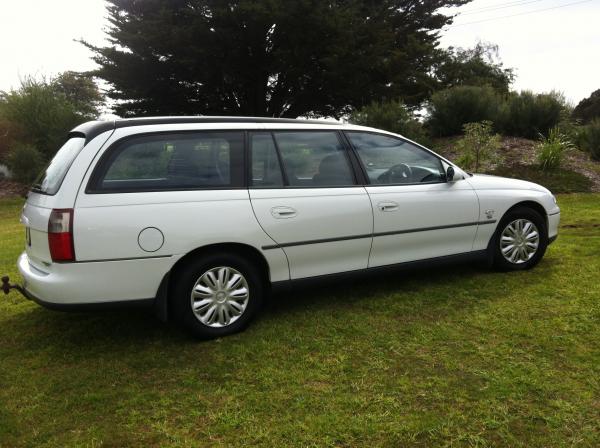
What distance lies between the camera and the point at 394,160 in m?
4.61

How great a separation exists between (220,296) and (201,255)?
0.34 metres

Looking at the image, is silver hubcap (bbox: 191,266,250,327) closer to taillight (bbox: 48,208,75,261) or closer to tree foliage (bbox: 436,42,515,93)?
taillight (bbox: 48,208,75,261)

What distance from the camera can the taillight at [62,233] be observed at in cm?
322

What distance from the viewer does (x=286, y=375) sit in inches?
126

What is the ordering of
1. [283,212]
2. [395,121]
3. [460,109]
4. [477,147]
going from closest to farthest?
1. [283,212]
2. [477,147]
3. [395,121]
4. [460,109]

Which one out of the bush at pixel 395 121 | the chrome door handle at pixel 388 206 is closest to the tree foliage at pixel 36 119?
the bush at pixel 395 121

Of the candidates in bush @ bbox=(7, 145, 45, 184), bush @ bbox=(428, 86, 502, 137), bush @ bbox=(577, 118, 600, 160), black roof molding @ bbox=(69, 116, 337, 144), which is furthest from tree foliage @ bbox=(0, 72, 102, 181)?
bush @ bbox=(577, 118, 600, 160)

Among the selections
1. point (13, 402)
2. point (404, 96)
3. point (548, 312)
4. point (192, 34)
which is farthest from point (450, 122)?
point (13, 402)

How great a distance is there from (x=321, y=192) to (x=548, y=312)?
6.75ft

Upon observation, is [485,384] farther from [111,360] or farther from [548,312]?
[111,360]

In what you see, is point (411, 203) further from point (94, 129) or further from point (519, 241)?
point (94, 129)

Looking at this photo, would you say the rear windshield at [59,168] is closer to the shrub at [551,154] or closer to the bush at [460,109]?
the shrub at [551,154]

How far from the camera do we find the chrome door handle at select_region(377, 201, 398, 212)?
4277 mm

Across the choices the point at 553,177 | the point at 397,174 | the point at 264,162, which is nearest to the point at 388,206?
the point at 397,174
